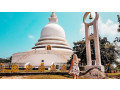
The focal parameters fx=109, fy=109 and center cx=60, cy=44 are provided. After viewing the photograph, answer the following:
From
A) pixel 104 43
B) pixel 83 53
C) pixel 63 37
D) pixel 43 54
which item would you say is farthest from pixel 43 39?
pixel 104 43

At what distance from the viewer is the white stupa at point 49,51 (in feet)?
49.0

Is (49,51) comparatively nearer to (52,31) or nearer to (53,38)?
(53,38)

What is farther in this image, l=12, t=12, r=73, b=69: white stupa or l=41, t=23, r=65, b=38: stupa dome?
l=41, t=23, r=65, b=38: stupa dome

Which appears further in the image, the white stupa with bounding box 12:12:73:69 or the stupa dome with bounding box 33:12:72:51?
the stupa dome with bounding box 33:12:72:51

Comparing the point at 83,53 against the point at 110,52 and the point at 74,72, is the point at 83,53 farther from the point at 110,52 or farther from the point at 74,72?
the point at 74,72

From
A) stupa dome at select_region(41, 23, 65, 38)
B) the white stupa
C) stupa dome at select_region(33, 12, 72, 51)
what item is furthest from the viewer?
stupa dome at select_region(41, 23, 65, 38)

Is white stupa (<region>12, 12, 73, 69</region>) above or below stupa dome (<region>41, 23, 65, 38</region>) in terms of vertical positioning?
below

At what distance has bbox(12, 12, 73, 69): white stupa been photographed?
588 inches

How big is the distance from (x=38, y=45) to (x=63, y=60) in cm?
672

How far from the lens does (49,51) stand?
15.8 meters

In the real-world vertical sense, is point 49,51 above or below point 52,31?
below

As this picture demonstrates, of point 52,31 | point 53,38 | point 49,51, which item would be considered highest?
point 52,31

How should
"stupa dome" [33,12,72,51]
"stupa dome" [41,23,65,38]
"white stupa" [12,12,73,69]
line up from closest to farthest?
"white stupa" [12,12,73,69], "stupa dome" [33,12,72,51], "stupa dome" [41,23,65,38]

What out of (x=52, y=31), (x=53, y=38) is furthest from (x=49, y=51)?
(x=52, y=31)
